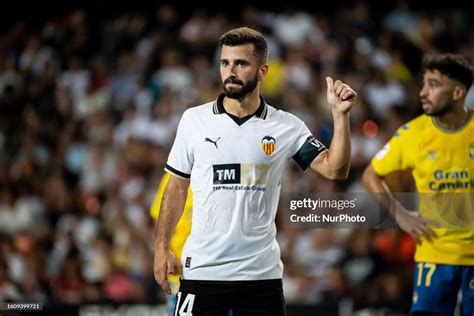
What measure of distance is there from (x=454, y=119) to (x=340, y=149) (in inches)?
79.0

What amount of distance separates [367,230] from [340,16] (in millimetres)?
4230

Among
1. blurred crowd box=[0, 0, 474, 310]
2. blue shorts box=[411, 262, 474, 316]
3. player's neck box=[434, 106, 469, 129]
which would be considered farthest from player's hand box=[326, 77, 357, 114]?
blurred crowd box=[0, 0, 474, 310]

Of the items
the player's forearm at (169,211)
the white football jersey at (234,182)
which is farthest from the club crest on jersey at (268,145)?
the player's forearm at (169,211)

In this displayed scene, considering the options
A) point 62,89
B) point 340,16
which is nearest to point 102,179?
point 62,89

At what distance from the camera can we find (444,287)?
668 centimetres

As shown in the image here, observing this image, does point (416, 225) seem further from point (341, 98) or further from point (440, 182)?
point (341, 98)

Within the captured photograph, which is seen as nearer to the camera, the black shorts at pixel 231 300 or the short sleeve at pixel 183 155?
the black shorts at pixel 231 300

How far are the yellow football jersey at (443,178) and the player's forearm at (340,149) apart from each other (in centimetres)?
173

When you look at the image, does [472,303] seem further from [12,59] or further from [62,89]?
[12,59]

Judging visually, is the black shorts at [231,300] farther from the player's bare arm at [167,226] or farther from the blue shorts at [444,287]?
the blue shorts at [444,287]

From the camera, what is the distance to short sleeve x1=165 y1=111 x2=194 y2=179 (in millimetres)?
5566

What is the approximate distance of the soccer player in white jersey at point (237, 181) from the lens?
5.32 metres

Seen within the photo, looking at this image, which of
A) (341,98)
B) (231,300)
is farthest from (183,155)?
(341,98)

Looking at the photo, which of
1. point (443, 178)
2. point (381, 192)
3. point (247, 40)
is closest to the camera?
point (247, 40)
